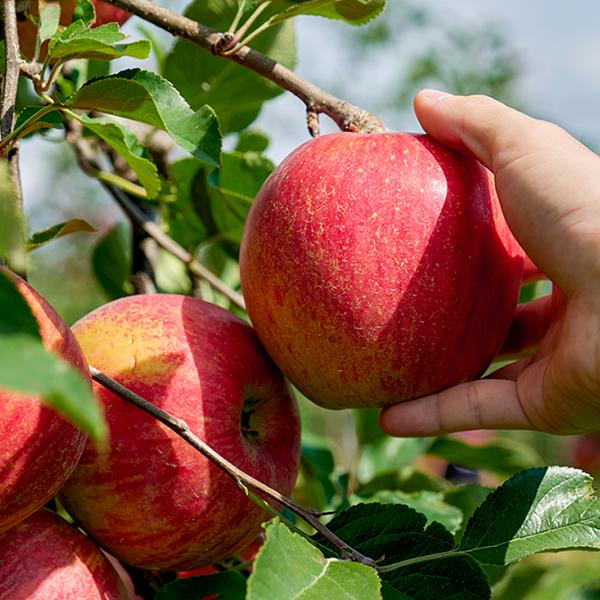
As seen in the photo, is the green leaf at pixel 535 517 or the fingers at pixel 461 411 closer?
the green leaf at pixel 535 517

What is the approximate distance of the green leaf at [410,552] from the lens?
712 mm

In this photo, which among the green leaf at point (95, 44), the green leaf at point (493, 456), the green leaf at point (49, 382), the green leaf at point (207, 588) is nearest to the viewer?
the green leaf at point (49, 382)

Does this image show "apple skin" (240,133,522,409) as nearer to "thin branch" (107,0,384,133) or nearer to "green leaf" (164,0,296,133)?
"thin branch" (107,0,384,133)

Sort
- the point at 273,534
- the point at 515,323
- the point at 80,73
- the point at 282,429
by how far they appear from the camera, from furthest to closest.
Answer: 1. the point at 80,73
2. the point at 515,323
3. the point at 282,429
4. the point at 273,534

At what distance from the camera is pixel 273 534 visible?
592 mm

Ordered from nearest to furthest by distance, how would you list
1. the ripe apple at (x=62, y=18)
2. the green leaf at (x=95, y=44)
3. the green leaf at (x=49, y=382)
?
1. the green leaf at (x=49, y=382)
2. the green leaf at (x=95, y=44)
3. the ripe apple at (x=62, y=18)

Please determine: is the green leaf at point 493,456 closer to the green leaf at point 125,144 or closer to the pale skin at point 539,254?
the pale skin at point 539,254

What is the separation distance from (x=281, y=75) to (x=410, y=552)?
0.47 metres

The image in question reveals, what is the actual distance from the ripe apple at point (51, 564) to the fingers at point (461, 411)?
311mm

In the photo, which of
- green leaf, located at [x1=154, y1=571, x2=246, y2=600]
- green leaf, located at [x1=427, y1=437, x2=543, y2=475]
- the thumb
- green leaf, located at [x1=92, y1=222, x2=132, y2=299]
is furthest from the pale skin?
green leaf, located at [x1=92, y1=222, x2=132, y2=299]

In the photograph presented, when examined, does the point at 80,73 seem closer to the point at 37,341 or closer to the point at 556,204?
the point at 556,204

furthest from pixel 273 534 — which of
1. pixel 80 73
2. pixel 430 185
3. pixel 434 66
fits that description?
pixel 434 66

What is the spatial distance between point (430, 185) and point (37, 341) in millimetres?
484

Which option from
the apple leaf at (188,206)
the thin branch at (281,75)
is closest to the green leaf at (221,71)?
the apple leaf at (188,206)
